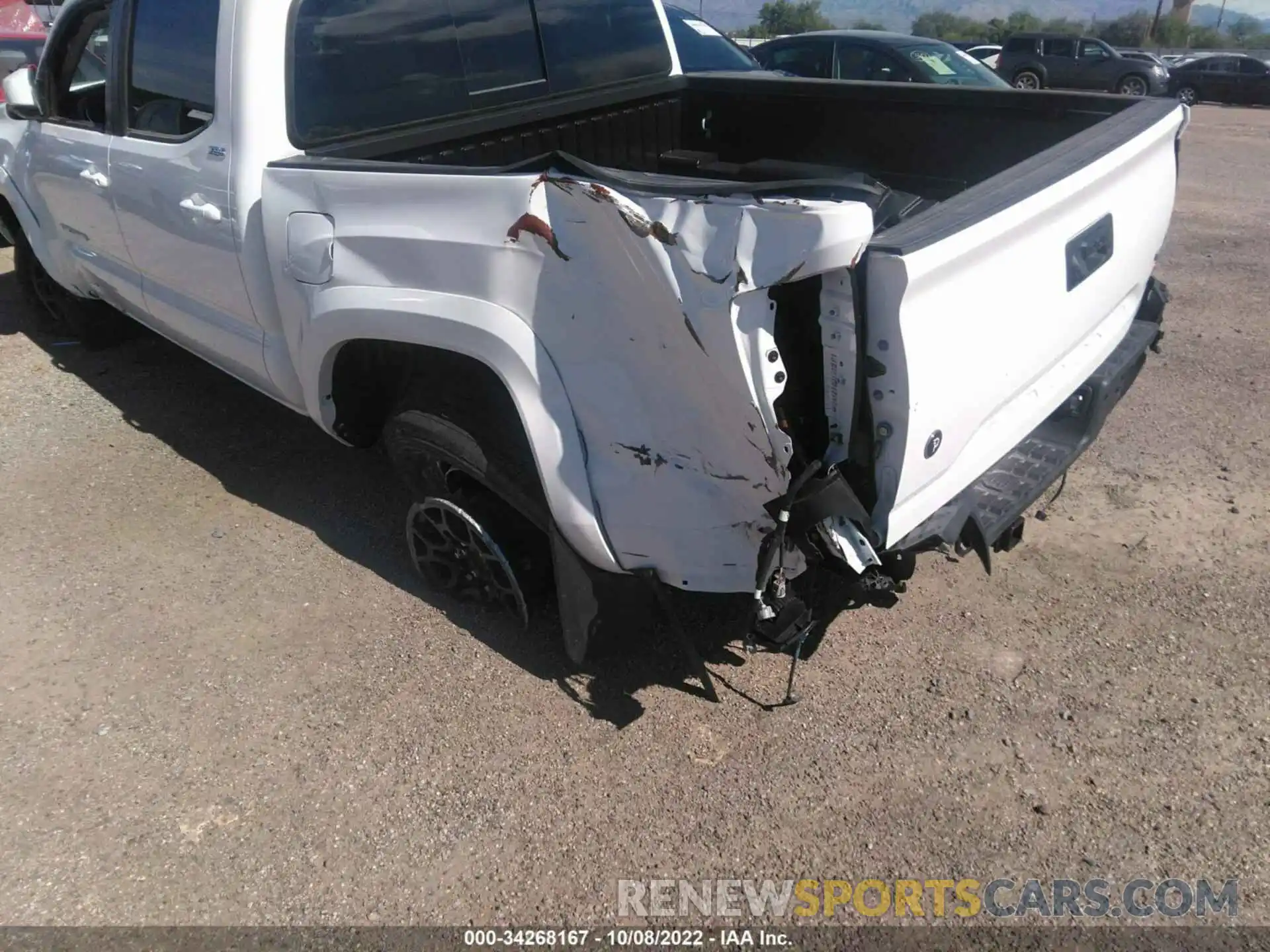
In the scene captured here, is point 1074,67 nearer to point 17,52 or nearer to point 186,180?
point 17,52

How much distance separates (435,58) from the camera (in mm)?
3365

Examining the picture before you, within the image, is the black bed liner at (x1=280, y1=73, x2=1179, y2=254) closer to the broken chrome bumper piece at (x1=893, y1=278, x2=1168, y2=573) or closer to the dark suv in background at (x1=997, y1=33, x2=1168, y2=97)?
the broken chrome bumper piece at (x1=893, y1=278, x2=1168, y2=573)

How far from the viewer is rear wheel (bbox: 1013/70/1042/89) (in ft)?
68.4

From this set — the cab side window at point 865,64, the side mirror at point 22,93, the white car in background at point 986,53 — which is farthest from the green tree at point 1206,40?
the side mirror at point 22,93

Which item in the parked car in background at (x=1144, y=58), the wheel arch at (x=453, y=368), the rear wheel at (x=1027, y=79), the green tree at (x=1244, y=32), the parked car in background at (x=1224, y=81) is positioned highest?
the wheel arch at (x=453, y=368)

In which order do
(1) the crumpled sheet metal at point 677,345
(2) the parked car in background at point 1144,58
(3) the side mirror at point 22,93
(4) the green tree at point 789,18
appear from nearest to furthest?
1. (1) the crumpled sheet metal at point 677,345
2. (3) the side mirror at point 22,93
3. (2) the parked car in background at point 1144,58
4. (4) the green tree at point 789,18

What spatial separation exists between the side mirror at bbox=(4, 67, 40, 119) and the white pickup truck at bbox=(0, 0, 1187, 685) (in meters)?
0.02

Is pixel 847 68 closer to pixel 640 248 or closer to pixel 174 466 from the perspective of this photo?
pixel 174 466

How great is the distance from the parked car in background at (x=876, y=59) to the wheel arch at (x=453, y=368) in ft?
23.0

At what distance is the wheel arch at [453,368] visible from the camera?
245 cm

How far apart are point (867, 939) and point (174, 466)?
139 inches

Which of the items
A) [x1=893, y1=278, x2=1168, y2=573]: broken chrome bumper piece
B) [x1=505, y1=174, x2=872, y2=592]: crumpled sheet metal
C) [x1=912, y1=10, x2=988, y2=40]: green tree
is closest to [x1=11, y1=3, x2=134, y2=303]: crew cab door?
[x1=505, y1=174, x2=872, y2=592]: crumpled sheet metal

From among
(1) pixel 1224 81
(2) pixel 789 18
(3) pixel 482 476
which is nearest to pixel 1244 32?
(2) pixel 789 18

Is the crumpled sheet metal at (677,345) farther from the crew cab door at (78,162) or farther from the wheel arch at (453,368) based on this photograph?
the crew cab door at (78,162)
